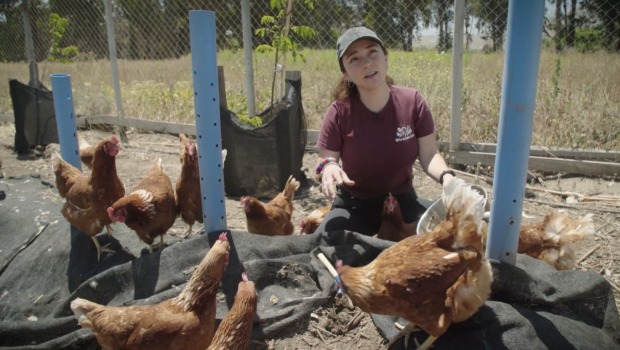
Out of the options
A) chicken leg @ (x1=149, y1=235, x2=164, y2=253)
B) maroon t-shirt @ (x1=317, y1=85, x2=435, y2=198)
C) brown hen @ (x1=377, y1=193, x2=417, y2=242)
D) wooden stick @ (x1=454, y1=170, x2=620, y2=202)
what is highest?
maroon t-shirt @ (x1=317, y1=85, x2=435, y2=198)

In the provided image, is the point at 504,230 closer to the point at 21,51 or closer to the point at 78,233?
the point at 78,233

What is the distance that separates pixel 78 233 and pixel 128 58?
568cm

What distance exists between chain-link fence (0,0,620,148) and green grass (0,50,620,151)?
38 mm

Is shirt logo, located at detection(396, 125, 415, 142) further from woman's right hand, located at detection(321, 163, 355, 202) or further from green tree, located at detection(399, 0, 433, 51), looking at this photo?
green tree, located at detection(399, 0, 433, 51)

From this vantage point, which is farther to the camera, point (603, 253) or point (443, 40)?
point (443, 40)

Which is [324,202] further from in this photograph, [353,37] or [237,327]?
[237,327]

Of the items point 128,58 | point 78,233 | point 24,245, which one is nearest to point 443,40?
point 78,233

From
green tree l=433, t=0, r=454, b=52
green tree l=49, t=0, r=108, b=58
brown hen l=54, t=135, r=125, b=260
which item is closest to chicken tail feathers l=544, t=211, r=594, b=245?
brown hen l=54, t=135, r=125, b=260

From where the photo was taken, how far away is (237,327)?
1.71 meters

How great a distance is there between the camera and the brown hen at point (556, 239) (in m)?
2.36

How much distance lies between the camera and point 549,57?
18.3ft

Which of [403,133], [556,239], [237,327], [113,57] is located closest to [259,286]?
[237,327]

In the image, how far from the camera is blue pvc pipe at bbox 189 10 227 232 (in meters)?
2.10

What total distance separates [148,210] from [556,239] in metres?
2.42
